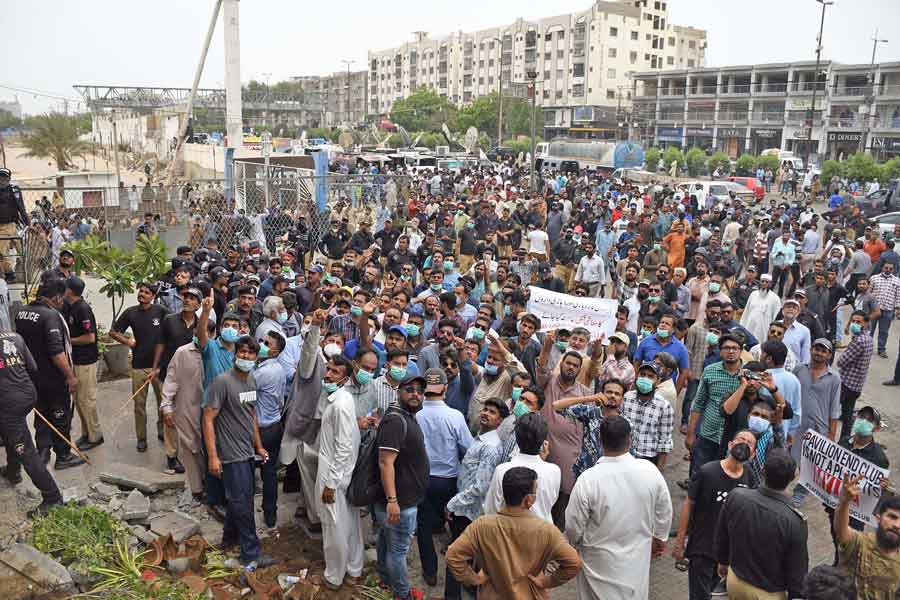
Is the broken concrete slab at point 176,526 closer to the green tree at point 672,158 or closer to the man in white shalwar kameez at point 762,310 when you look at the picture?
the man in white shalwar kameez at point 762,310

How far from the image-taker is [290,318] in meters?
7.79

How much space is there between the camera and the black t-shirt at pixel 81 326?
7098mm

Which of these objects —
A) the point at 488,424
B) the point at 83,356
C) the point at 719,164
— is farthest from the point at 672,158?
the point at 488,424

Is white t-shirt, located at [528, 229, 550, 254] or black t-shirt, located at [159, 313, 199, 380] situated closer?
black t-shirt, located at [159, 313, 199, 380]

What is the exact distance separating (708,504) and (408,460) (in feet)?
6.19

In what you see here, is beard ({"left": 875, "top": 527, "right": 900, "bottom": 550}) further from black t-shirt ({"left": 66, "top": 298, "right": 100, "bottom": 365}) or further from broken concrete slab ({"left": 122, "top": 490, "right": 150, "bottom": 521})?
black t-shirt ({"left": 66, "top": 298, "right": 100, "bottom": 365})

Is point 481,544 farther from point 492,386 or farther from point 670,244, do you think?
point 670,244

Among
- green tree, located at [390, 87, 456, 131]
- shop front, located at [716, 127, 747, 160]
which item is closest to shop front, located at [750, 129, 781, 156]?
shop front, located at [716, 127, 747, 160]

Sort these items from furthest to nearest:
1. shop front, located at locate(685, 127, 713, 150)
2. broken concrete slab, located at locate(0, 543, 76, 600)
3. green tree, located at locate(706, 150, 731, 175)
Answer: shop front, located at locate(685, 127, 713, 150), green tree, located at locate(706, 150, 731, 175), broken concrete slab, located at locate(0, 543, 76, 600)

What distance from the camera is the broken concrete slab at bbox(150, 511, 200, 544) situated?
570 centimetres

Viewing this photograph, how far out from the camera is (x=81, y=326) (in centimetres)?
714

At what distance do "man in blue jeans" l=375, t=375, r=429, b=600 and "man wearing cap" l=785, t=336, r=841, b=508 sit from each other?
365 cm

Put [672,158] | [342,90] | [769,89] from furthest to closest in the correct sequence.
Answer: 1. [342,90]
2. [769,89]
3. [672,158]

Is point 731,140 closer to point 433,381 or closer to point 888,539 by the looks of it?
point 433,381
